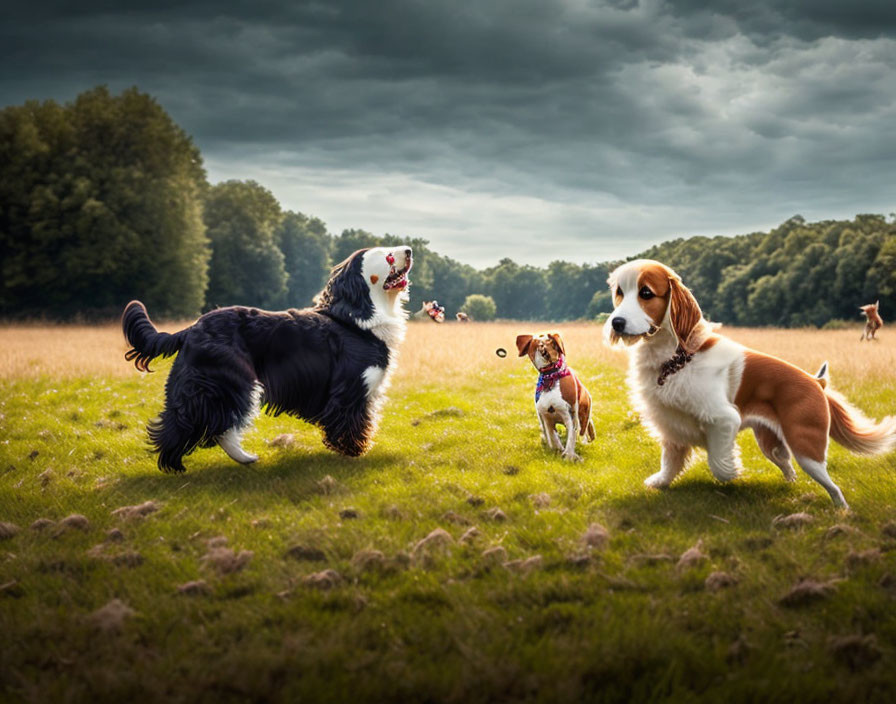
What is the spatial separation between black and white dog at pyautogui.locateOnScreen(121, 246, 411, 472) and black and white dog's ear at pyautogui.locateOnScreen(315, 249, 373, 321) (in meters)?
0.01

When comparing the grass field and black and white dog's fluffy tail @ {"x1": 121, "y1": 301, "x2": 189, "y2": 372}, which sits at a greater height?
black and white dog's fluffy tail @ {"x1": 121, "y1": 301, "x2": 189, "y2": 372}

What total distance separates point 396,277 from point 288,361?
4.65ft

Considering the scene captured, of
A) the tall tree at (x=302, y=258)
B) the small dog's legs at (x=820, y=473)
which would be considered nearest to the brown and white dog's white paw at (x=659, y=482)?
the small dog's legs at (x=820, y=473)

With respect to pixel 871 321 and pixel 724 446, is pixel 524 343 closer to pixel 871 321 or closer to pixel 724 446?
pixel 724 446

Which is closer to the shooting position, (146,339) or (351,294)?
(146,339)

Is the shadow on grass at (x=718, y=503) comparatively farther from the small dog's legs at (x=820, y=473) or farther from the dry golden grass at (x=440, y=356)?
the dry golden grass at (x=440, y=356)

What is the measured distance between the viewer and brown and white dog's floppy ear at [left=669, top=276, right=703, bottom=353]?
518 cm

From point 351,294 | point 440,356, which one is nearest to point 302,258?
point 440,356

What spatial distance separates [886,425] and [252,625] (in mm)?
4913

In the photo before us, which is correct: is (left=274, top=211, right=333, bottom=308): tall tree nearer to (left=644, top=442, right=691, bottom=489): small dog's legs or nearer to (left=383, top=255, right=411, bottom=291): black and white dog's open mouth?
(left=383, top=255, right=411, bottom=291): black and white dog's open mouth

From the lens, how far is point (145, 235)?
1380 inches

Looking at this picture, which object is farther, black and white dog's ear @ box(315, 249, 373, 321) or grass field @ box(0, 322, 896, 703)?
black and white dog's ear @ box(315, 249, 373, 321)

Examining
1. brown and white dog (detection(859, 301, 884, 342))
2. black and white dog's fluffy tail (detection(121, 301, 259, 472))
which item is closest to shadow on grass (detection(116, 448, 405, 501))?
black and white dog's fluffy tail (detection(121, 301, 259, 472))

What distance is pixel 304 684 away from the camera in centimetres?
281
